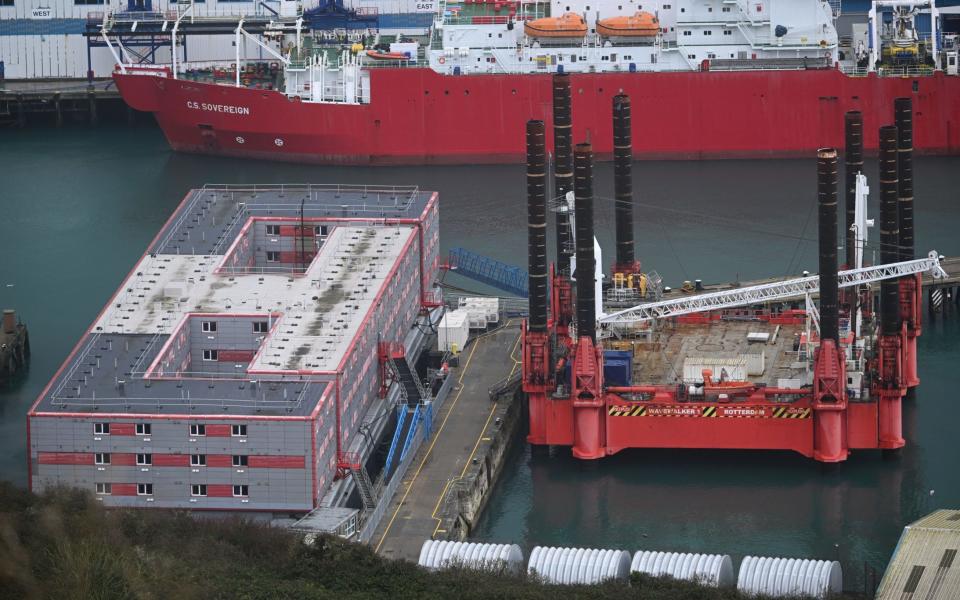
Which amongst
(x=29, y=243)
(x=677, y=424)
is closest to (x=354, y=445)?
(x=677, y=424)

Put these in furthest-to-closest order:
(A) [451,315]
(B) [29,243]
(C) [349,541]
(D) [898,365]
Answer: (B) [29,243] < (A) [451,315] < (D) [898,365] < (C) [349,541]

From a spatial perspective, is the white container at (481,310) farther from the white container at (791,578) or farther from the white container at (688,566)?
the white container at (791,578)

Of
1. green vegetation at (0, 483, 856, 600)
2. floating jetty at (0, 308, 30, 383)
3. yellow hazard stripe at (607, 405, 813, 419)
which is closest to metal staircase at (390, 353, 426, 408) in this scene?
yellow hazard stripe at (607, 405, 813, 419)

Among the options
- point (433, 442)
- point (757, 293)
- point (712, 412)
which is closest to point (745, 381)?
point (712, 412)

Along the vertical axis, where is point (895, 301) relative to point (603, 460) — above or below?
above

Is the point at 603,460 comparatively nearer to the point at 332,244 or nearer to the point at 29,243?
the point at 332,244

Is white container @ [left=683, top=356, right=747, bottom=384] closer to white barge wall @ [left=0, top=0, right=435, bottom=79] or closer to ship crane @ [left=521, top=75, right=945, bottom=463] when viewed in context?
ship crane @ [left=521, top=75, right=945, bottom=463]

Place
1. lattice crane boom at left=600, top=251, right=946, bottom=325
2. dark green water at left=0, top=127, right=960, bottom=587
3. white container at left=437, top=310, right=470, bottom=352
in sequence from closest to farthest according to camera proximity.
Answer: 1. dark green water at left=0, top=127, right=960, bottom=587
2. lattice crane boom at left=600, top=251, right=946, bottom=325
3. white container at left=437, top=310, right=470, bottom=352

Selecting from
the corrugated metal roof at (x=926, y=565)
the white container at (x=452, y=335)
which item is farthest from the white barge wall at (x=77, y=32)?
the corrugated metal roof at (x=926, y=565)
